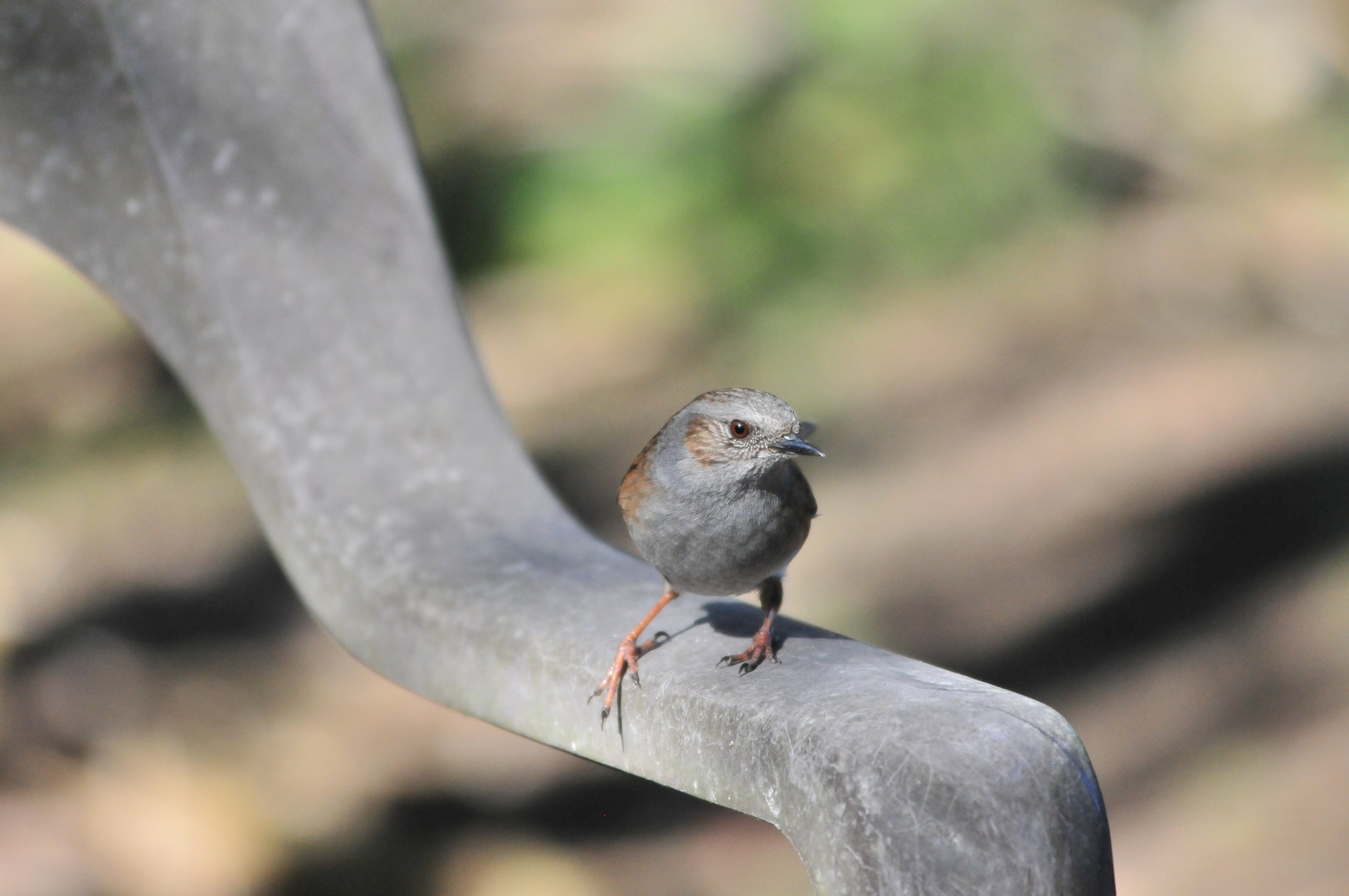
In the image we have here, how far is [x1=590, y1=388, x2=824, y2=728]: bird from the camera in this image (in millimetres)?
2473

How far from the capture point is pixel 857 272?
7.63 meters

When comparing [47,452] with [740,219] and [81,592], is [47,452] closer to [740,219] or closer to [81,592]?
[81,592]

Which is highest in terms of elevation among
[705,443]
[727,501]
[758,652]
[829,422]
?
[705,443]

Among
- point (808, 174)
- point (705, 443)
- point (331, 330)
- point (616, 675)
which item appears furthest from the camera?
point (808, 174)

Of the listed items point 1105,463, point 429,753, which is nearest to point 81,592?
point 429,753

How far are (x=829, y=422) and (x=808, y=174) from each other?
1576 millimetres

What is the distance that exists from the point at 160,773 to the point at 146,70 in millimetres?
3580

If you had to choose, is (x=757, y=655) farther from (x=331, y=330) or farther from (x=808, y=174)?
(x=808, y=174)

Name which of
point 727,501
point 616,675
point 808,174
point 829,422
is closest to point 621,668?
point 616,675

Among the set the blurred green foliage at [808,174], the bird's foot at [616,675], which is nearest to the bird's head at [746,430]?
the bird's foot at [616,675]

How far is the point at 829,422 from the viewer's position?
7.03 m

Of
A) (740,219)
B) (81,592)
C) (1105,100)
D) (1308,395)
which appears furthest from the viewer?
(1105,100)

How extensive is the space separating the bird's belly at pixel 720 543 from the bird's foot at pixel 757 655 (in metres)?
0.23

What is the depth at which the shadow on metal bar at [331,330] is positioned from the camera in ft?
7.59
